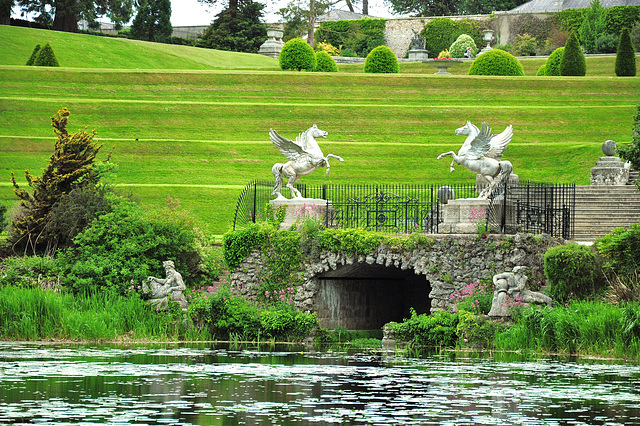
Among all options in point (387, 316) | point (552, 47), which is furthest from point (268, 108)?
point (552, 47)

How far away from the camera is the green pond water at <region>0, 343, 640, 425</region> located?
1183 cm

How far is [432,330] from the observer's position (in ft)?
70.9

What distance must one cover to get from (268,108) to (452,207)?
21.6m

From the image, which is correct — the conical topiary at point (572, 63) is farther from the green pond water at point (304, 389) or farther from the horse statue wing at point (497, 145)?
the green pond water at point (304, 389)

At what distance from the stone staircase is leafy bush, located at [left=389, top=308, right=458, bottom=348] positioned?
28.6 feet

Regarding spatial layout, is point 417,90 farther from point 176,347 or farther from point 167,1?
point 167,1

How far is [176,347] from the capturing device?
21250 millimetres

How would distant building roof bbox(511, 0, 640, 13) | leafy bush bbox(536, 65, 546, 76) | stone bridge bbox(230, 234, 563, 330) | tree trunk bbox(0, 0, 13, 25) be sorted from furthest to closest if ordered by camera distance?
distant building roof bbox(511, 0, 640, 13) < tree trunk bbox(0, 0, 13, 25) < leafy bush bbox(536, 65, 546, 76) < stone bridge bbox(230, 234, 563, 330)

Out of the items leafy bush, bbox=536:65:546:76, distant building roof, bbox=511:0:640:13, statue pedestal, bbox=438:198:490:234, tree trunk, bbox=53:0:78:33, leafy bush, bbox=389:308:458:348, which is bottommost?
leafy bush, bbox=389:308:458:348

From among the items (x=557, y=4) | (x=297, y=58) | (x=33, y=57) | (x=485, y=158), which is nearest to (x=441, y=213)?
(x=485, y=158)

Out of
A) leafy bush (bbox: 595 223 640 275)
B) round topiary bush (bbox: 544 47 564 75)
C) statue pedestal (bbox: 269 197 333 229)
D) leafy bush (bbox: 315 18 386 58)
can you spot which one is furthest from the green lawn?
leafy bush (bbox: 315 18 386 58)

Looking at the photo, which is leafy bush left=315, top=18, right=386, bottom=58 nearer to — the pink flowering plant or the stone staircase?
the stone staircase

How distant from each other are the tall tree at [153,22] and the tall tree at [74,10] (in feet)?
23.2

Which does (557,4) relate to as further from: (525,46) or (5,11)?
(5,11)
